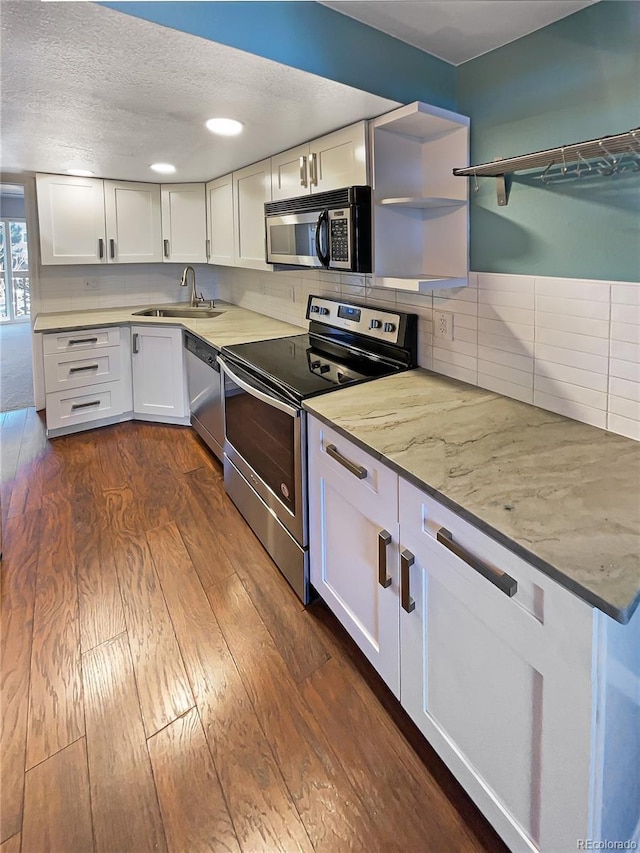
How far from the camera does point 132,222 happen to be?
4062mm

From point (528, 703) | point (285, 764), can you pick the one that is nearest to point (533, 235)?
point (528, 703)

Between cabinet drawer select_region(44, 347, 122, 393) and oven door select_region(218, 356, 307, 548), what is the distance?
1.56 metres

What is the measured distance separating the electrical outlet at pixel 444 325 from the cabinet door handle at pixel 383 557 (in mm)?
985

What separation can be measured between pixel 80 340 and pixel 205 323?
0.97 metres

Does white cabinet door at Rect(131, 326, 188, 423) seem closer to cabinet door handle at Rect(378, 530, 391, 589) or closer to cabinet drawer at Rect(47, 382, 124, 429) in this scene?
cabinet drawer at Rect(47, 382, 124, 429)

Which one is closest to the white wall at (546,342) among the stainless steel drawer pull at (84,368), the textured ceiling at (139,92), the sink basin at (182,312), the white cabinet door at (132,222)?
the textured ceiling at (139,92)

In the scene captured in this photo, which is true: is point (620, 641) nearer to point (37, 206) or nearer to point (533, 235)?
point (533, 235)

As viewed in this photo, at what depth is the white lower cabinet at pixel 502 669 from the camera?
34.8 inches

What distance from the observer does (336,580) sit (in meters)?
1.78

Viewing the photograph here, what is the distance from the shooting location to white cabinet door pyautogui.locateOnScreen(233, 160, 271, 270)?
2.92m

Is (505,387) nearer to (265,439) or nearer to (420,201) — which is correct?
(420,201)

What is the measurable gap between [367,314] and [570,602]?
1.78 metres

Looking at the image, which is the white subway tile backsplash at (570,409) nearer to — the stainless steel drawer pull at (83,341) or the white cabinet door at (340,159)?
the white cabinet door at (340,159)

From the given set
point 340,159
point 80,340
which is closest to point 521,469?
point 340,159
